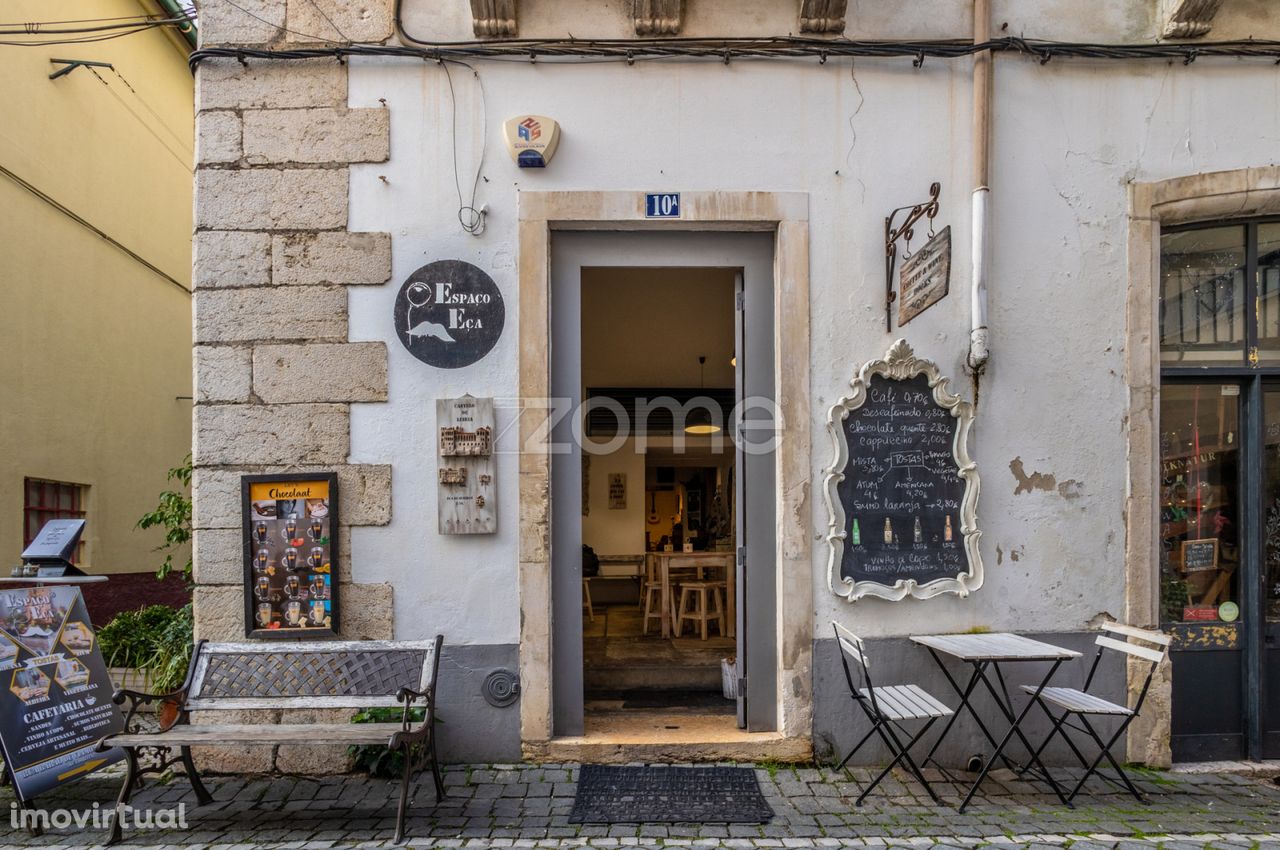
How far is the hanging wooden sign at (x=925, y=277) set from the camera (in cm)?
405

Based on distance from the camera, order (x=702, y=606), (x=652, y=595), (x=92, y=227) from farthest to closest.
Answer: (x=92, y=227) < (x=652, y=595) < (x=702, y=606)

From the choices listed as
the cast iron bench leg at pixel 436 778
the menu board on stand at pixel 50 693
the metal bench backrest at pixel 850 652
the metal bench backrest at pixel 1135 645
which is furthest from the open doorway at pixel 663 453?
the menu board on stand at pixel 50 693

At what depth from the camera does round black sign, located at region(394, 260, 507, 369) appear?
4.82 metres

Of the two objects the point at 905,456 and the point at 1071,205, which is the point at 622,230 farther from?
the point at 1071,205

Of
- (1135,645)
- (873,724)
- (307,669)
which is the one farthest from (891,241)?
(307,669)

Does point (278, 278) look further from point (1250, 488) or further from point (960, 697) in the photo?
point (1250, 488)

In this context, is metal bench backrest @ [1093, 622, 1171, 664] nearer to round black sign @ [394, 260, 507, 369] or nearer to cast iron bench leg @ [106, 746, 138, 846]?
round black sign @ [394, 260, 507, 369]

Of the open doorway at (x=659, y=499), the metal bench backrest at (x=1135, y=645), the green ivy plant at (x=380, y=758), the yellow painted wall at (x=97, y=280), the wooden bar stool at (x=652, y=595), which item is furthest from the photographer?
the wooden bar stool at (x=652, y=595)

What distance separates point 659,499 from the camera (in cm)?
1122

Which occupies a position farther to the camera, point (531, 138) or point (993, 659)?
point (531, 138)

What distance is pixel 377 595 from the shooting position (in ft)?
15.6

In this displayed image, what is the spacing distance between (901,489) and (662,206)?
2.26 m

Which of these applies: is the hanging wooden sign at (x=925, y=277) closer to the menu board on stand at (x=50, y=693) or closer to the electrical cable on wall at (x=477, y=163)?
the electrical cable on wall at (x=477, y=163)

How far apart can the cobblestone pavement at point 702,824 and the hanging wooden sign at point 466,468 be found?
1.44m
